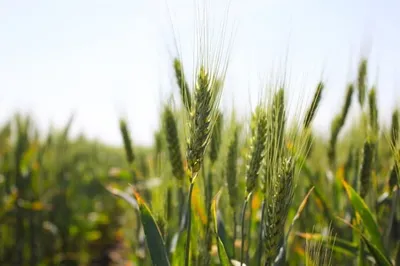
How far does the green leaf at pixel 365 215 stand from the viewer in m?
1.65

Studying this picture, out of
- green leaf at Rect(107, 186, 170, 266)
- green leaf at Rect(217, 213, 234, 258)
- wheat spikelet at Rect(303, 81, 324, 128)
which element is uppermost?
wheat spikelet at Rect(303, 81, 324, 128)

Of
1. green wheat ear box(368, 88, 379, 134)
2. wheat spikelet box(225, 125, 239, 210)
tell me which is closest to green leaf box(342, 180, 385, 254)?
green wheat ear box(368, 88, 379, 134)

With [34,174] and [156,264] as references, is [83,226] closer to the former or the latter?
[34,174]

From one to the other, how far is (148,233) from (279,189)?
1.31 ft

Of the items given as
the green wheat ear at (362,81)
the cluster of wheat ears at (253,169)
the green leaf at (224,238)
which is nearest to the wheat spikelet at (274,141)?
the cluster of wheat ears at (253,169)

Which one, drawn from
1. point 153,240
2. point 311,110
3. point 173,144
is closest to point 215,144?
point 173,144

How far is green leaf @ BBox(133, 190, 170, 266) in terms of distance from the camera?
131 cm

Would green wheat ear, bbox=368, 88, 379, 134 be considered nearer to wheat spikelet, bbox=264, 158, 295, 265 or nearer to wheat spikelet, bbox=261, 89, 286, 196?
wheat spikelet, bbox=261, 89, 286, 196

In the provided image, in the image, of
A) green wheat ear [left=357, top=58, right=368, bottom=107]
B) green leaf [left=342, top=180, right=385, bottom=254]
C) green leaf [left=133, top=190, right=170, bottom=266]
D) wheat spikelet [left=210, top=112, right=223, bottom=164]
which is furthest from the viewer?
green wheat ear [left=357, top=58, right=368, bottom=107]

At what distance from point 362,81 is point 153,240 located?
1275 mm

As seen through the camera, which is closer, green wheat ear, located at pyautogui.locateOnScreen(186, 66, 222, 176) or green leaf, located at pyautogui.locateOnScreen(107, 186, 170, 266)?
green wheat ear, located at pyautogui.locateOnScreen(186, 66, 222, 176)

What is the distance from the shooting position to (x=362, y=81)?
2.12 metres

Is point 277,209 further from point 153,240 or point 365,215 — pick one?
point 365,215

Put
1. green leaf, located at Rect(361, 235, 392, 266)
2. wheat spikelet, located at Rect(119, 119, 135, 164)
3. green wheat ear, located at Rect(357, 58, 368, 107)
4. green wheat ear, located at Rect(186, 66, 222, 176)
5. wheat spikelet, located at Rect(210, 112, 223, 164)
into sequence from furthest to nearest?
wheat spikelet, located at Rect(119, 119, 135, 164) < green wheat ear, located at Rect(357, 58, 368, 107) < wheat spikelet, located at Rect(210, 112, 223, 164) < green leaf, located at Rect(361, 235, 392, 266) < green wheat ear, located at Rect(186, 66, 222, 176)
